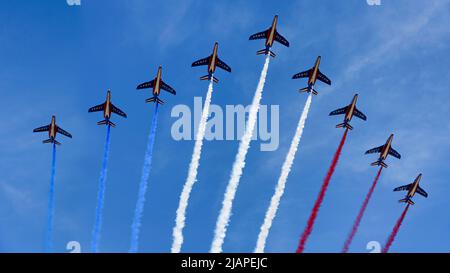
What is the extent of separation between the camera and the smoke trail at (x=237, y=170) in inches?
5027

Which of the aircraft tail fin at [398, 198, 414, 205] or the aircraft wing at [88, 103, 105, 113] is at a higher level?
the aircraft wing at [88, 103, 105, 113]

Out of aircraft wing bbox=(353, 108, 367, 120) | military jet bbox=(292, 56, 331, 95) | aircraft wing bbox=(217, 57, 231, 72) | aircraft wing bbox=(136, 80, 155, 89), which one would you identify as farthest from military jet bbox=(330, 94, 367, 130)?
aircraft wing bbox=(136, 80, 155, 89)

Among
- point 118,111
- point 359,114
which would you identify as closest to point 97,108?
point 118,111

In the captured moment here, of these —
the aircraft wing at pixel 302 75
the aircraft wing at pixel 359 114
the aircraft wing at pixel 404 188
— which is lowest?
the aircraft wing at pixel 404 188

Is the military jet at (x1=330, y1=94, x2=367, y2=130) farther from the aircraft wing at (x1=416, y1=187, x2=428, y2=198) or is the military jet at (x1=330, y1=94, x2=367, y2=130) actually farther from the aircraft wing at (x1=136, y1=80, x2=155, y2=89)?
the aircraft wing at (x1=136, y1=80, x2=155, y2=89)

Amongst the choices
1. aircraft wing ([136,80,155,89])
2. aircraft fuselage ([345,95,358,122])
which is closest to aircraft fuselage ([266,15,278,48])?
aircraft fuselage ([345,95,358,122])

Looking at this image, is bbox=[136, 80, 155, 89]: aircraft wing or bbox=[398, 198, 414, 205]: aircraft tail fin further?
bbox=[136, 80, 155, 89]: aircraft wing

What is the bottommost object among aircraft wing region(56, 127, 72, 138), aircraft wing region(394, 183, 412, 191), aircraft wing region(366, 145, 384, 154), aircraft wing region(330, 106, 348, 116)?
aircraft wing region(394, 183, 412, 191)

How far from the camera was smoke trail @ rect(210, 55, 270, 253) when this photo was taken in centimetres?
12769

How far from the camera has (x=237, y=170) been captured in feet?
458

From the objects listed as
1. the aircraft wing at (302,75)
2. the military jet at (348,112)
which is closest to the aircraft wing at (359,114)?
the military jet at (348,112)

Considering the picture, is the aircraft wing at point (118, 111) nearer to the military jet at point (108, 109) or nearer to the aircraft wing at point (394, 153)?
the military jet at point (108, 109)

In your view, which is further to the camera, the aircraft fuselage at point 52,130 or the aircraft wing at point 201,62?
the aircraft fuselage at point 52,130
